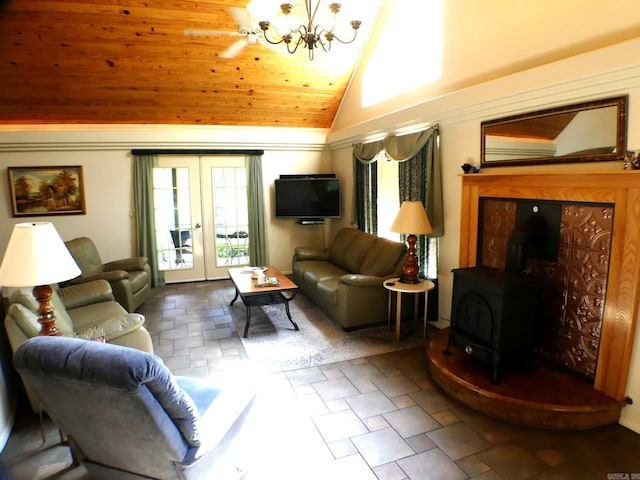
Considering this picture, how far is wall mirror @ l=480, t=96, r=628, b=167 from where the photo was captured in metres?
2.44

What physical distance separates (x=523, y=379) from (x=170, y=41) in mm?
4841

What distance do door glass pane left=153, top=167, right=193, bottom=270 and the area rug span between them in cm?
213

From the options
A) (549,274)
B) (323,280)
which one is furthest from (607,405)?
(323,280)

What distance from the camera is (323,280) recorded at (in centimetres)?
461

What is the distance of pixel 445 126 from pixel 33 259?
3547 millimetres

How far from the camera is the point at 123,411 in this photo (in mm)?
1554

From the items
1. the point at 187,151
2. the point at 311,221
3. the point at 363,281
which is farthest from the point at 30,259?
the point at 311,221

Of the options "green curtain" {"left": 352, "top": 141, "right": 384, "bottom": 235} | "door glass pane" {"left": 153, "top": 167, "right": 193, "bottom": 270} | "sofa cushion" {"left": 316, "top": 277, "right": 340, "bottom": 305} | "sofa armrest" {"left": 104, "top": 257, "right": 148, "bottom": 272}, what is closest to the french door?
"door glass pane" {"left": 153, "top": 167, "right": 193, "bottom": 270}

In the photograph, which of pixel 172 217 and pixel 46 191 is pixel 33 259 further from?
pixel 46 191

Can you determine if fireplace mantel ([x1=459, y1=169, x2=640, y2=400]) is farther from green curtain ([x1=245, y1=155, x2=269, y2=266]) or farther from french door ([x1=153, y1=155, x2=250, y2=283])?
french door ([x1=153, y1=155, x2=250, y2=283])

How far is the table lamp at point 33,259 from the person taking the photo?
2.08 metres

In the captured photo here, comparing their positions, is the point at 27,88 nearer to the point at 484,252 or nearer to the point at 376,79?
the point at 376,79

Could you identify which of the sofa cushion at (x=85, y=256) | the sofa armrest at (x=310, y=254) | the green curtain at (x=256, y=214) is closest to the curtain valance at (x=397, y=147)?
the sofa armrest at (x=310, y=254)

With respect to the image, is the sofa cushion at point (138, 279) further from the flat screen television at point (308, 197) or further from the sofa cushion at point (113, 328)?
the flat screen television at point (308, 197)
